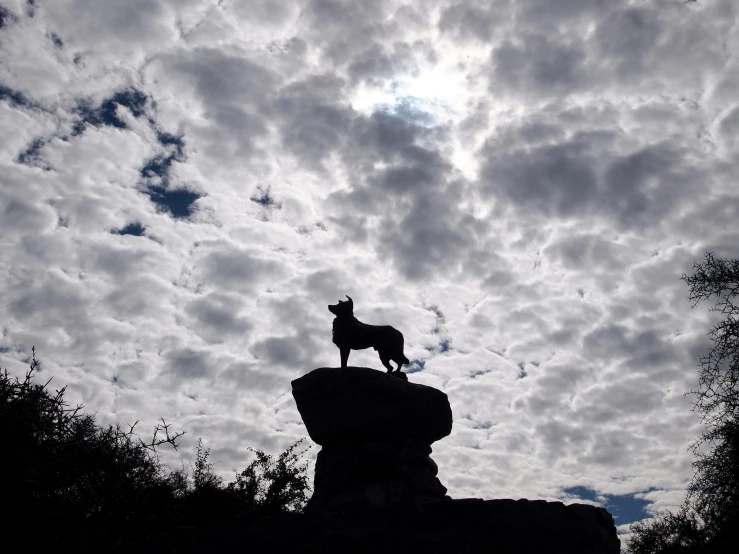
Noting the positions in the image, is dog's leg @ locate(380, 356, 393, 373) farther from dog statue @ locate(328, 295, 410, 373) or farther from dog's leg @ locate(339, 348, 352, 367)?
dog's leg @ locate(339, 348, 352, 367)

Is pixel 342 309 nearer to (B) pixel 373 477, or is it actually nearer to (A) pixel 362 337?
(A) pixel 362 337

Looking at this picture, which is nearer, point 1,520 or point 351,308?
point 1,520

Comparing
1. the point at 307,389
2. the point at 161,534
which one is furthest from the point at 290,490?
the point at 161,534

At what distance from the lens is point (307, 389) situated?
479 inches

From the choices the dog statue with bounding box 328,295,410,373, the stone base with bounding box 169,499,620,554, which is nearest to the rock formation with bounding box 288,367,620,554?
the stone base with bounding box 169,499,620,554

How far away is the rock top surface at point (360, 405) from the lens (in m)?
11.7

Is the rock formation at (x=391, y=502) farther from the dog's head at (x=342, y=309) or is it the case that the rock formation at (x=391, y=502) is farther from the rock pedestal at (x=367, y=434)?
the dog's head at (x=342, y=309)

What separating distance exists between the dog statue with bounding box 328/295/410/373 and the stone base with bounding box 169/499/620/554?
4266mm

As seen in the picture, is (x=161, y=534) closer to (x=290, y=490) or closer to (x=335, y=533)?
(x=335, y=533)

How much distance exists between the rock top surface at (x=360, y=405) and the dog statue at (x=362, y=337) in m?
0.59

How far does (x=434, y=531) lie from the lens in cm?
834

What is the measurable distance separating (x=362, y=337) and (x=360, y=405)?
5.11 feet

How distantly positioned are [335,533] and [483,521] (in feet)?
6.47

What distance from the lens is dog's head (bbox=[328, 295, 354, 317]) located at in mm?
12875
